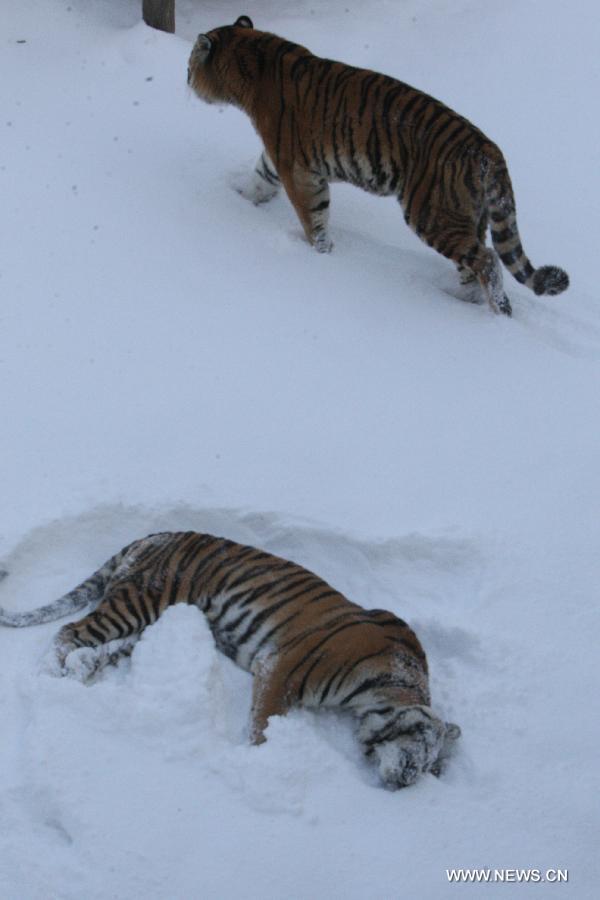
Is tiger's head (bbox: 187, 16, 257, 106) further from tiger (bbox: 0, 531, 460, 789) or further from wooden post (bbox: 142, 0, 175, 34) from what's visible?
Result: tiger (bbox: 0, 531, 460, 789)

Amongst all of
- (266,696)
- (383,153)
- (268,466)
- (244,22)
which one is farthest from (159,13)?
(266,696)

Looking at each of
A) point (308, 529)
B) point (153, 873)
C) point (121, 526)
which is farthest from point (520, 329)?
point (153, 873)

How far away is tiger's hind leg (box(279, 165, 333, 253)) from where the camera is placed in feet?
18.8

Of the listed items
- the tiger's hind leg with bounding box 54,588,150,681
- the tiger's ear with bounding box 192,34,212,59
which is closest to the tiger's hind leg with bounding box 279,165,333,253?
the tiger's ear with bounding box 192,34,212,59

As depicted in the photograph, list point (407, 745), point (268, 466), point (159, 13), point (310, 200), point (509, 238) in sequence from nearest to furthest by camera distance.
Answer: point (407, 745), point (268, 466), point (509, 238), point (310, 200), point (159, 13)

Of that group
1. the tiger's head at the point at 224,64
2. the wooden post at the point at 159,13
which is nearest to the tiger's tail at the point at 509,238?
the tiger's head at the point at 224,64

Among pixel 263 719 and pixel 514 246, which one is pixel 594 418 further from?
pixel 263 719

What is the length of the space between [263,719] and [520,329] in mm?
2866

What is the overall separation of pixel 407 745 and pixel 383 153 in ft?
10.7

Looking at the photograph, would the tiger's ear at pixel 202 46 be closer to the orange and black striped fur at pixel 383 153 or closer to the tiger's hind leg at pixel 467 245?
the orange and black striped fur at pixel 383 153

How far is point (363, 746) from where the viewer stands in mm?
3510

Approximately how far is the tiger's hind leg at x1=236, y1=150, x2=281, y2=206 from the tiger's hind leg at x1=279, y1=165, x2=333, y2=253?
29cm

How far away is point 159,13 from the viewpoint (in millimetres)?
7270

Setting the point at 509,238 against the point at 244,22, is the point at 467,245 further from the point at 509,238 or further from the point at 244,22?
the point at 244,22
